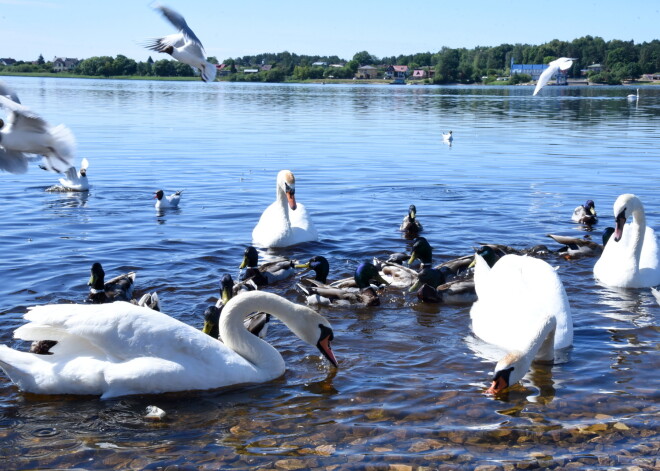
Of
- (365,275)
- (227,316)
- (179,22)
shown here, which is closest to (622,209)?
(365,275)

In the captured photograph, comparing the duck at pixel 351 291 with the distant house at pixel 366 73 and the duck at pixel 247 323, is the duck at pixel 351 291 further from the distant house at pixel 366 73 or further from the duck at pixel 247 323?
the distant house at pixel 366 73

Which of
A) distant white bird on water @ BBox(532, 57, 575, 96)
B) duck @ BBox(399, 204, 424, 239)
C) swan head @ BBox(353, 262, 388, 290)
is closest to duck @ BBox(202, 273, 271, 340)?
swan head @ BBox(353, 262, 388, 290)

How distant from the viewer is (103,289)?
9.96 m

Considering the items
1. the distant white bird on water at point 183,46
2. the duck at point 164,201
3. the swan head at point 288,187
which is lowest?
the duck at point 164,201

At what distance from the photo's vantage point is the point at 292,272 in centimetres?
1173

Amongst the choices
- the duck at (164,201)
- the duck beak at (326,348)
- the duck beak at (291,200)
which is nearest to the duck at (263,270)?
the duck beak at (291,200)

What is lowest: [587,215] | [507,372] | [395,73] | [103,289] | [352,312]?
[352,312]

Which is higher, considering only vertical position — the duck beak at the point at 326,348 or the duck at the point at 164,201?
the duck at the point at 164,201

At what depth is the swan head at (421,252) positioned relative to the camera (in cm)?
1167

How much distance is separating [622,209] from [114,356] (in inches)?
276

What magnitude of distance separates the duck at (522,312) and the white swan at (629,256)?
2.39 meters

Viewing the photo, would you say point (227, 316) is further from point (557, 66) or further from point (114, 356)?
point (557, 66)

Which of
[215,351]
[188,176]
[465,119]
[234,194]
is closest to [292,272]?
[215,351]

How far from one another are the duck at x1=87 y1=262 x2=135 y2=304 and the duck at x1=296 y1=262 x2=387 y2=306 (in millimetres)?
2156
